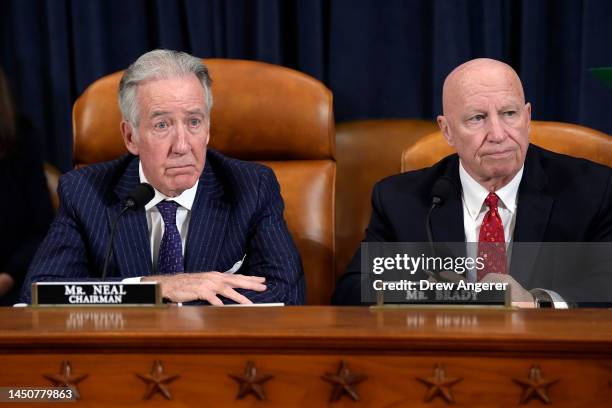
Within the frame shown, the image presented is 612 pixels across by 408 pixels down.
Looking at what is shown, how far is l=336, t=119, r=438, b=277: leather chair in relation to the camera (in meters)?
3.12

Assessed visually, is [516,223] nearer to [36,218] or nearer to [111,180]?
[111,180]

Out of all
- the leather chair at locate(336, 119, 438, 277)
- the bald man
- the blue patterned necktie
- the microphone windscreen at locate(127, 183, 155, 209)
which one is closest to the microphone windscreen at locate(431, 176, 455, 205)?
the bald man

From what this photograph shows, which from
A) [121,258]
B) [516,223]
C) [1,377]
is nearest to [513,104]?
[516,223]

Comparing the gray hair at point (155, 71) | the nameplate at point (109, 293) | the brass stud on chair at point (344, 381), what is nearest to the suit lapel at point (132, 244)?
the gray hair at point (155, 71)

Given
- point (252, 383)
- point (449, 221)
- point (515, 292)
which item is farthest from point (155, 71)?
point (252, 383)

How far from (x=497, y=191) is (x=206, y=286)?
801 mm

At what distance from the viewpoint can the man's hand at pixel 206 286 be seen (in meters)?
2.21

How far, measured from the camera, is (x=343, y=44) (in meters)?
3.29

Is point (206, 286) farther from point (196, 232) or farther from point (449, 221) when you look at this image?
point (449, 221)

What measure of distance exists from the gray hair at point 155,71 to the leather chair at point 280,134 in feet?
1.03

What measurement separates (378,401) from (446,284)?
30 cm

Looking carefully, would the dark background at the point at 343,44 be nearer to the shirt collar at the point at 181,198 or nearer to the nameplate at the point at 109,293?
the shirt collar at the point at 181,198

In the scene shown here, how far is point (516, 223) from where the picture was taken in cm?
244

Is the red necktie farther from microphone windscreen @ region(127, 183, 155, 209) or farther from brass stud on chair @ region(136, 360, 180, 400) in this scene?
brass stud on chair @ region(136, 360, 180, 400)
